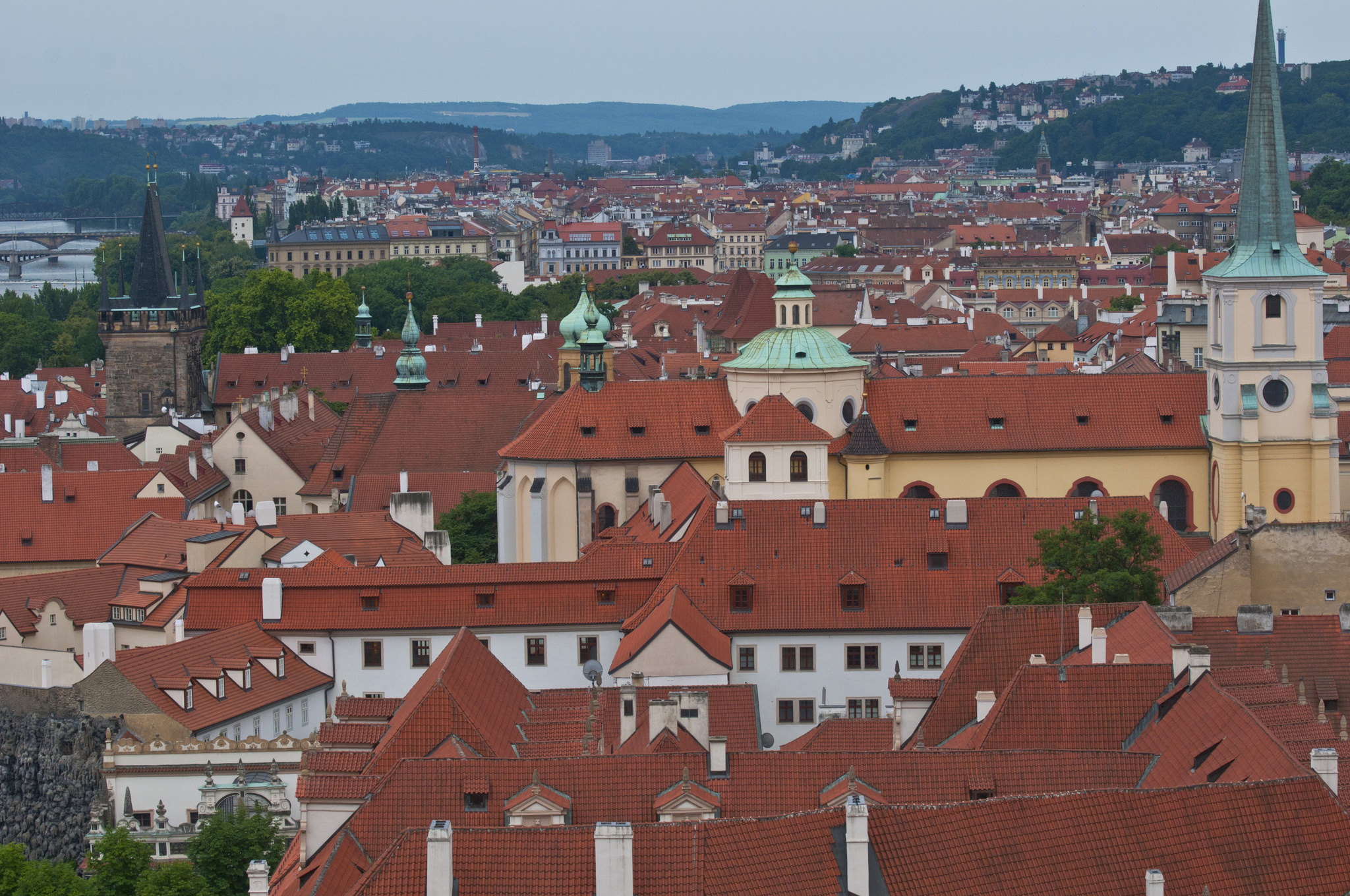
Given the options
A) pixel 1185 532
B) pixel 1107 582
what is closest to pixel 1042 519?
pixel 1107 582

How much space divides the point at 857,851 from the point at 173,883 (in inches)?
764

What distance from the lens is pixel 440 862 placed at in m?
28.1

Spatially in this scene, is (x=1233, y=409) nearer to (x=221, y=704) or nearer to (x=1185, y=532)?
(x=1185, y=532)

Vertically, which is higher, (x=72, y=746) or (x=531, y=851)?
(x=531, y=851)

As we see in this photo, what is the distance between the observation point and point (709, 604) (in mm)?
56969

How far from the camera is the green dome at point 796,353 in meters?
72.0

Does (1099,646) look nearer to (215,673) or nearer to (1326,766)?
(1326,766)

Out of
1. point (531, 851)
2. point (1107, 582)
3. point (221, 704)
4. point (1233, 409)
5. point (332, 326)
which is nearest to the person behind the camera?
point (531, 851)

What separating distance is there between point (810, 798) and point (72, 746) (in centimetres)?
2736

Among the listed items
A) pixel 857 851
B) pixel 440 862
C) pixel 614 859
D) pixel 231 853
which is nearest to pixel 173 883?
pixel 231 853

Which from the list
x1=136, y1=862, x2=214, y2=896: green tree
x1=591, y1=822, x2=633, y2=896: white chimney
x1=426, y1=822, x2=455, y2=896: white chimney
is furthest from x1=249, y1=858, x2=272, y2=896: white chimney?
x1=591, y1=822, x2=633, y2=896: white chimney

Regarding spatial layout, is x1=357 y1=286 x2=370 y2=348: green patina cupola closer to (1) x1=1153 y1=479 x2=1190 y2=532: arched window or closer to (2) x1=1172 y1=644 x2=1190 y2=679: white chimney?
(1) x1=1153 y1=479 x2=1190 y2=532: arched window

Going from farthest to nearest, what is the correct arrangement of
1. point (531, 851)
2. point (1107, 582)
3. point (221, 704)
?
point (221, 704) < point (1107, 582) < point (531, 851)

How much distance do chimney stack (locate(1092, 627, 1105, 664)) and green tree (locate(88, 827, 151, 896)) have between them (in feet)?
60.6
